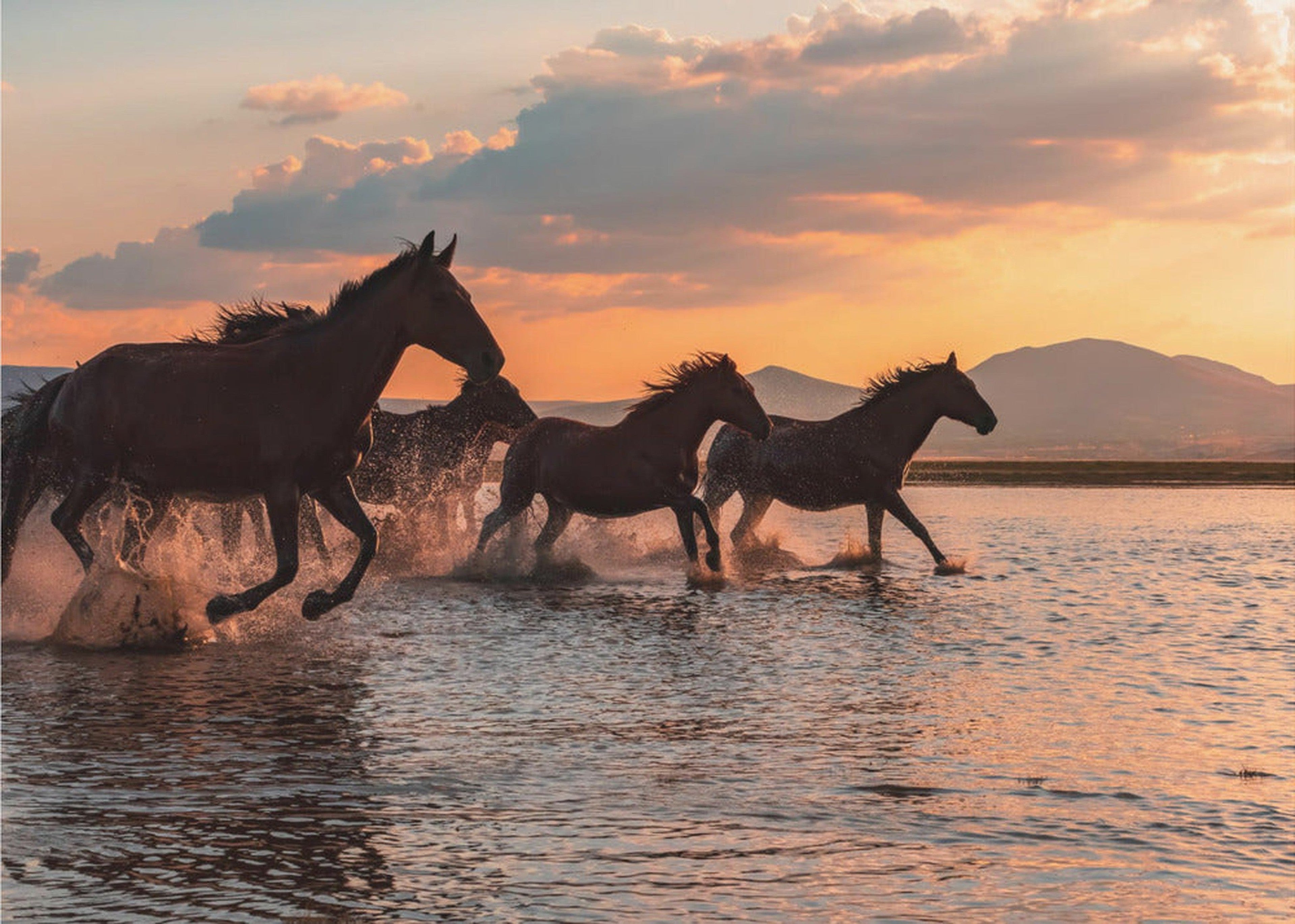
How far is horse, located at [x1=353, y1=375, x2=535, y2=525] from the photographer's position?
20.6 meters

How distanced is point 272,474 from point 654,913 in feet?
21.6

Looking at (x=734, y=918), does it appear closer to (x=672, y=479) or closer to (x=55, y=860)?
(x=55, y=860)

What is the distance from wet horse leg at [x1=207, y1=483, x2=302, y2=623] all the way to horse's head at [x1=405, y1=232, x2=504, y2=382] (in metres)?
1.44

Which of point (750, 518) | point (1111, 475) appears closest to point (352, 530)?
point (750, 518)

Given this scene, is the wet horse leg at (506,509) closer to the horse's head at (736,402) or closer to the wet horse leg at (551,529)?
the wet horse leg at (551,529)

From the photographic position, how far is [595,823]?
6930 millimetres

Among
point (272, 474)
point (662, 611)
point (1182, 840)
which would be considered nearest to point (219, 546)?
point (662, 611)

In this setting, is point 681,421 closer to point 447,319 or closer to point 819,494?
point 819,494

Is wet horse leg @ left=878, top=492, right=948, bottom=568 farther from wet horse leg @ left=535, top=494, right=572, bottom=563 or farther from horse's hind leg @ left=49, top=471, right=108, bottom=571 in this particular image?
horse's hind leg @ left=49, top=471, right=108, bottom=571

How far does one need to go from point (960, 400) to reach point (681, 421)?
4.39 metres

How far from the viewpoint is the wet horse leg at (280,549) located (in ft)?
37.6

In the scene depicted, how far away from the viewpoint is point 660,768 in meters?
8.11

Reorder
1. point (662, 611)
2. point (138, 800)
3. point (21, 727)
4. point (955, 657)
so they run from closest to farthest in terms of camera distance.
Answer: point (138, 800) → point (21, 727) → point (955, 657) → point (662, 611)

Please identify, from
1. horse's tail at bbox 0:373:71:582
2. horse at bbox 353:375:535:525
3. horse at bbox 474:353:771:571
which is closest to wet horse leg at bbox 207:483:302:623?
horse's tail at bbox 0:373:71:582
